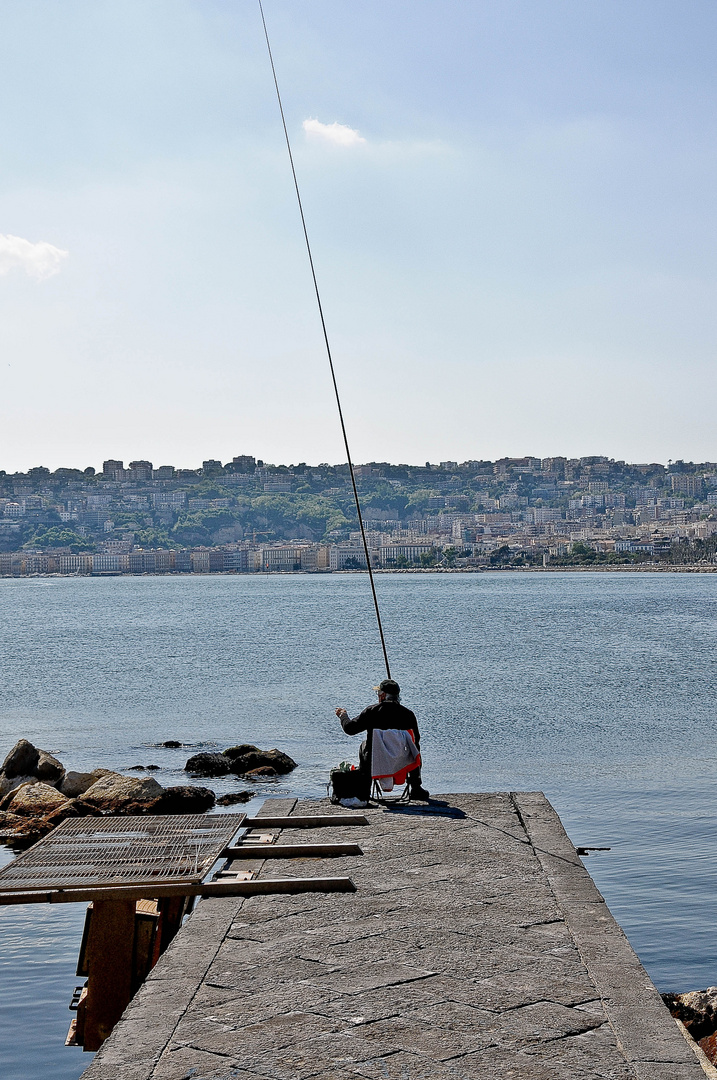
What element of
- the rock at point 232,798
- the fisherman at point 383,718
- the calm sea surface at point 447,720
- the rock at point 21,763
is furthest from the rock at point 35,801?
the fisherman at point 383,718

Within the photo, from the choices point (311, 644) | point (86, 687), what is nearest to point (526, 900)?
point (86, 687)

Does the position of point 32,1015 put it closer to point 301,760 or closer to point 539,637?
point 301,760

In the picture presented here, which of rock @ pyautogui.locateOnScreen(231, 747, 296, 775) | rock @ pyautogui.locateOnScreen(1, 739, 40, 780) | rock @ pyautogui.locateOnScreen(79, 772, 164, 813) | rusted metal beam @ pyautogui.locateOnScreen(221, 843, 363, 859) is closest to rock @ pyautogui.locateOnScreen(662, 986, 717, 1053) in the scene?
rusted metal beam @ pyautogui.locateOnScreen(221, 843, 363, 859)

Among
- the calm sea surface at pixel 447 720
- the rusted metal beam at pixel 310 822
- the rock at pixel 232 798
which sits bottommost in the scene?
the calm sea surface at pixel 447 720

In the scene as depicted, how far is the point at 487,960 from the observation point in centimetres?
524

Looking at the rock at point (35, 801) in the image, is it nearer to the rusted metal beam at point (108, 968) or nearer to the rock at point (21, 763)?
the rock at point (21, 763)

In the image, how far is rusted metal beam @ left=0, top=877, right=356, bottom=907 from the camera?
21.1 ft

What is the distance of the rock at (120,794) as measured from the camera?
14148 mm

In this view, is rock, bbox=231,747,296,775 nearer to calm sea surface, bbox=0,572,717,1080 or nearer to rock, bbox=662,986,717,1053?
calm sea surface, bbox=0,572,717,1080

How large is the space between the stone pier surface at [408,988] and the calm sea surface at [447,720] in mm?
2394

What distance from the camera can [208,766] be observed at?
757 inches

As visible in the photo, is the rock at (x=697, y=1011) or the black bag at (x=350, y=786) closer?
the rock at (x=697, y=1011)

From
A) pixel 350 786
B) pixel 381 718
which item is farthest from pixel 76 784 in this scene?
pixel 381 718

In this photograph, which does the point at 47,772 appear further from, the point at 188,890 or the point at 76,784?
the point at 188,890
